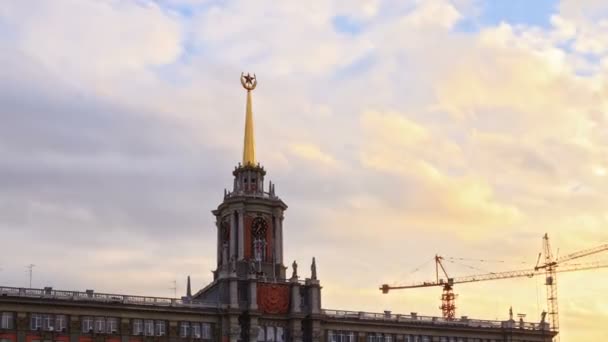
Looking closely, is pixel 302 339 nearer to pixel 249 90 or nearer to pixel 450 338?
pixel 450 338

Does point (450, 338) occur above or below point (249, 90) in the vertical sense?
below

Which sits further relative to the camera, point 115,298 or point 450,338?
point 450,338

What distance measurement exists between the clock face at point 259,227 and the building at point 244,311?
5.6 inches

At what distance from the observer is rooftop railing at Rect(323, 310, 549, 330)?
16012cm

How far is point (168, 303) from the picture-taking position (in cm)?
14788

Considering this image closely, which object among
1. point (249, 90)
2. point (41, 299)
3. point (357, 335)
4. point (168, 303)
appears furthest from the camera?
point (249, 90)

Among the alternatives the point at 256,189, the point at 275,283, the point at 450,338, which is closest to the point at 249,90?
the point at 256,189

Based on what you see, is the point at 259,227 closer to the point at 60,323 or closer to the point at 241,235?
the point at 241,235

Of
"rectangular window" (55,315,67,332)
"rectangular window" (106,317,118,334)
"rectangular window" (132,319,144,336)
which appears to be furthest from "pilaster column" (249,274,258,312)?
"rectangular window" (55,315,67,332)

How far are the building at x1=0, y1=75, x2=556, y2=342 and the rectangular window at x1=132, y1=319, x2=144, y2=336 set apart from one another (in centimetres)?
13

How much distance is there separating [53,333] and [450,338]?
59.4m

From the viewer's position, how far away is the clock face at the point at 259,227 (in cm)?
16075

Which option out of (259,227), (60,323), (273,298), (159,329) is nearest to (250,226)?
(259,227)

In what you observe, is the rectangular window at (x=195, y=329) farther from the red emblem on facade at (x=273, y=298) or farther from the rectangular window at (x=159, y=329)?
the red emblem on facade at (x=273, y=298)
